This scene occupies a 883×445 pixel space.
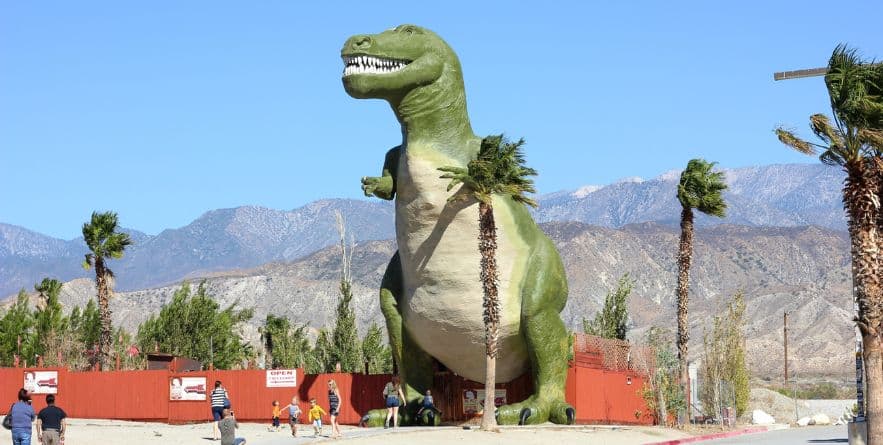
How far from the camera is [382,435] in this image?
2511cm

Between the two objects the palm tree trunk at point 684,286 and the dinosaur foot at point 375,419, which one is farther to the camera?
the palm tree trunk at point 684,286

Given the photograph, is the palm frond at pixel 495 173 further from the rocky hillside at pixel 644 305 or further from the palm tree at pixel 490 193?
the rocky hillside at pixel 644 305

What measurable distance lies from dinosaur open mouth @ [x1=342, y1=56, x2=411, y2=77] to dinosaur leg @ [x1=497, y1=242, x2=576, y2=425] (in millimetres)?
4670

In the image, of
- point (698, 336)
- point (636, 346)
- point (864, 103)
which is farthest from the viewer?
point (698, 336)

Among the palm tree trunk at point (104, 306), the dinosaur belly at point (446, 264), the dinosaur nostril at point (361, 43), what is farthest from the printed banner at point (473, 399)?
the palm tree trunk at point (104, 306)

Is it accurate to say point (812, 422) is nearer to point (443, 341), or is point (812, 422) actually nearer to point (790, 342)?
point (443, 341)

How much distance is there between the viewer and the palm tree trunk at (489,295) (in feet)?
85.5

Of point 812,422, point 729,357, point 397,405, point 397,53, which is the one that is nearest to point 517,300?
point 397,405

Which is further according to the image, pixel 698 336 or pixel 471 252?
pixel 698 336

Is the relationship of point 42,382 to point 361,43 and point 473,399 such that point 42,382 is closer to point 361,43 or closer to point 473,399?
point 473,399

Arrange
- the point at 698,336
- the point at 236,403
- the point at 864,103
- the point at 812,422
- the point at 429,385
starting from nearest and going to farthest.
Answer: the point at 864,103 → the point at 429,385 → the point at 236,403 → the point at 812,422 → the point at 698,336

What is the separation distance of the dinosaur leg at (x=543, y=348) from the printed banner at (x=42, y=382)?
44.7ft

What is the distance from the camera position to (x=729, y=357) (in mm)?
46250

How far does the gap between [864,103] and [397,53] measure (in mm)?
8747
